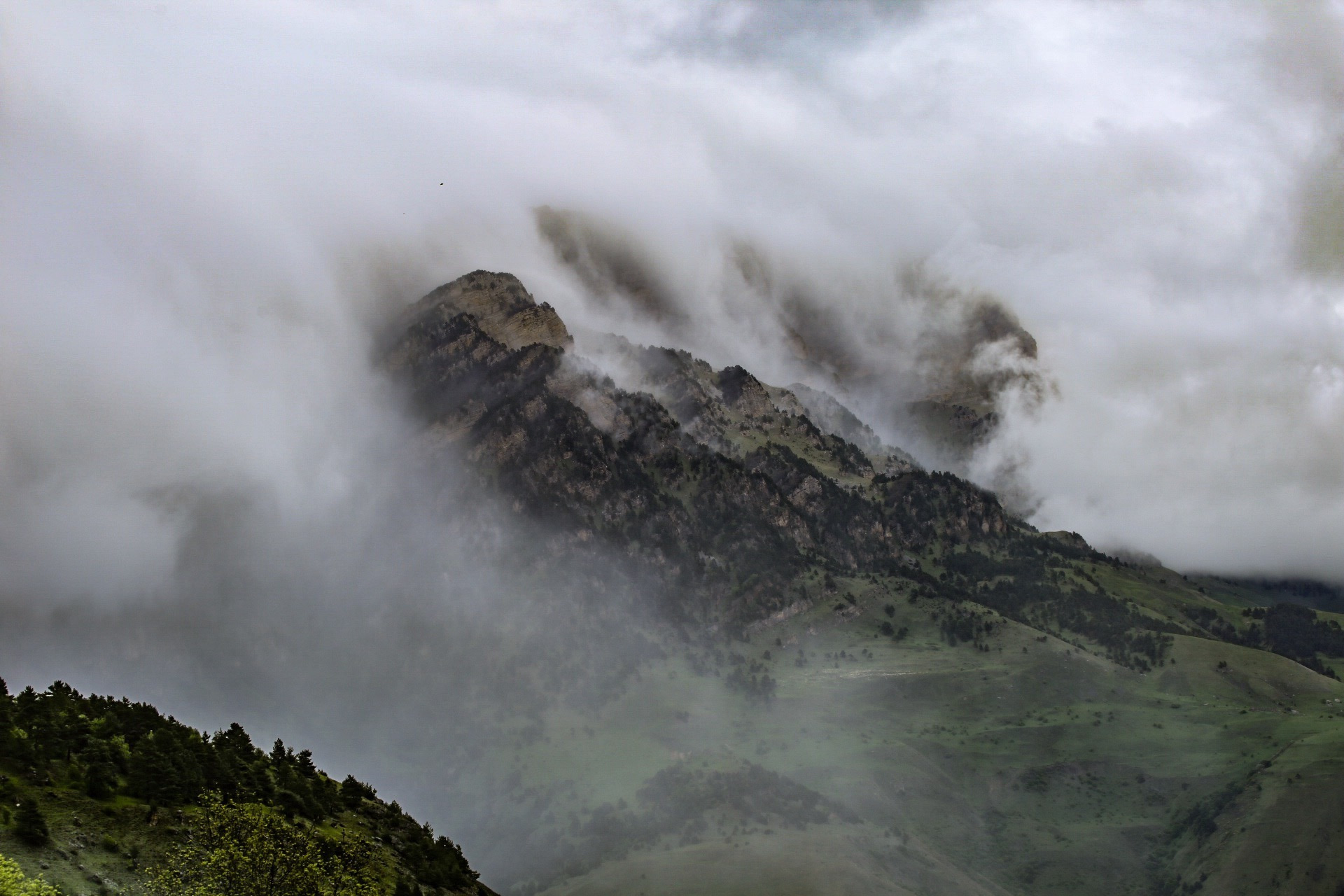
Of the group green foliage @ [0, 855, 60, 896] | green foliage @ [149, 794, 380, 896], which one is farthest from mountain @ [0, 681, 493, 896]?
green foliage @ [0, 855, 60, 896]

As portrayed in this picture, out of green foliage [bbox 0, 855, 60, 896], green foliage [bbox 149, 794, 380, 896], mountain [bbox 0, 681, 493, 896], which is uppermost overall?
mountain [bbox 0, 681, 493, 896]

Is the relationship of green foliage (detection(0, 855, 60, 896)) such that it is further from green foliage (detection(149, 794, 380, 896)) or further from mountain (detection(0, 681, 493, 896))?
green foliage (detection(149, 794, 380, 896))

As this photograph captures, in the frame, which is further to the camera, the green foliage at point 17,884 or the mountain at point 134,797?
the mountain at point 134,797

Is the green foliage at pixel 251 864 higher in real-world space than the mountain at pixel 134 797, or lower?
lower

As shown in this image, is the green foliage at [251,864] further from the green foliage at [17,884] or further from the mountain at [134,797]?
the green foliage at [17,884]

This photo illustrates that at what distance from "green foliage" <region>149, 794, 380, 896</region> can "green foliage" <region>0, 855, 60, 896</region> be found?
644 inches

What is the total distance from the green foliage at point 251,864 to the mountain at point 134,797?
112 inches

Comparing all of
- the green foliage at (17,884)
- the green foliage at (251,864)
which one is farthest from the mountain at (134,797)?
the green foliage at (17,884)

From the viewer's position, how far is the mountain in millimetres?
107812

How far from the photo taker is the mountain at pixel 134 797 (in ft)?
354

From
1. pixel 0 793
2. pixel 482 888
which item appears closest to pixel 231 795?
pixel 0 793

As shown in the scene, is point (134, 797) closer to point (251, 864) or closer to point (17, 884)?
point (251, 864)

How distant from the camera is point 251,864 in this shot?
360ft

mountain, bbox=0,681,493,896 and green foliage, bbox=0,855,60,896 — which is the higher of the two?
mountain, bbox=0,681,493,896
